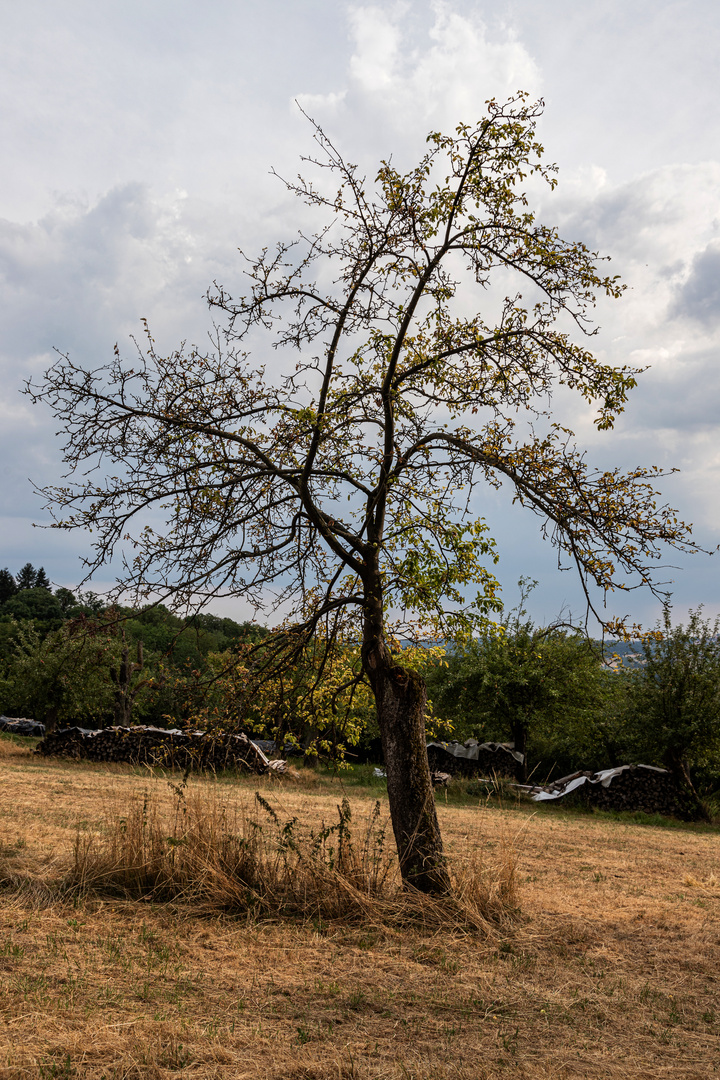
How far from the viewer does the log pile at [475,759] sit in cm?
2664

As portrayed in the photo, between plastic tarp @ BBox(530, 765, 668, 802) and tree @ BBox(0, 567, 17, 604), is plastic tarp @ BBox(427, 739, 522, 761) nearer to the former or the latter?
plastic tarp @ BBox(530, 765, 668, 802)

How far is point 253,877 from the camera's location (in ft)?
18.9

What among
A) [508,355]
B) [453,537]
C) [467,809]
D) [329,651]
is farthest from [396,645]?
[467,809]

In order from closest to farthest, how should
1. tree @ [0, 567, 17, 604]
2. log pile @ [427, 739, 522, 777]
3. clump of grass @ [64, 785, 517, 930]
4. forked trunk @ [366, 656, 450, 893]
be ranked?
clump of grass @ [64, 785, 517, 930], forked trunk @ [366, 656, 450, 893], log pile @ [427, 739, 522, 777], tree @ [0, 567, 17, 604]

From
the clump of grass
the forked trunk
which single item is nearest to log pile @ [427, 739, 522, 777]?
the forked trunk

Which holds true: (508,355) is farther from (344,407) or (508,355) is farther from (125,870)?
(125,870)

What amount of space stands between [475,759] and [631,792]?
8.52 metres

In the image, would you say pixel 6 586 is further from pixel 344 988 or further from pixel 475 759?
pixel 344 988

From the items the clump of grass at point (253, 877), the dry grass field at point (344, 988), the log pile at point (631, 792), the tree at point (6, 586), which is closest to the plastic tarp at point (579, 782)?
the log pile at point (631, 792)

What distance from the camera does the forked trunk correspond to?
593 centimetres

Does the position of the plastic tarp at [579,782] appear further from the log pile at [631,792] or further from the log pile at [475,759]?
the log pile at [475,759]

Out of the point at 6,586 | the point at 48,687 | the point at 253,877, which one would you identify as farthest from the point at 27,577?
the point at 253,877

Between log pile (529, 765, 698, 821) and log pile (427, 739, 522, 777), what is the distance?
19.8 ft

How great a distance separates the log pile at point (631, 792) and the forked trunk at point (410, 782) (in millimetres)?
14735
